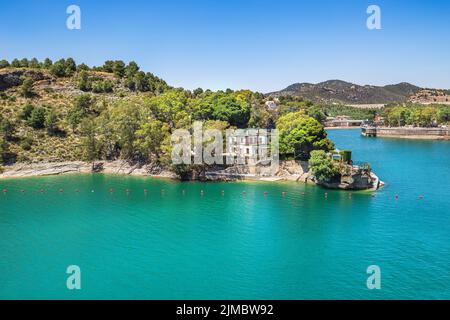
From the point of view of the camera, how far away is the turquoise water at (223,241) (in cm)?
3825

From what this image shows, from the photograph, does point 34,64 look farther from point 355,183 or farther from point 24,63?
point 355,183

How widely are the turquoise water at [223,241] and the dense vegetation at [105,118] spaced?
13269mm

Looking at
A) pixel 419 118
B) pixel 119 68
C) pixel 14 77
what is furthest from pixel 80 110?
pixel 419 118

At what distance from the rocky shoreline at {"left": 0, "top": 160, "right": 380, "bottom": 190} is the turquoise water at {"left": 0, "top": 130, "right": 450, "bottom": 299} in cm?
328

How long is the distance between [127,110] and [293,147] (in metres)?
39.2

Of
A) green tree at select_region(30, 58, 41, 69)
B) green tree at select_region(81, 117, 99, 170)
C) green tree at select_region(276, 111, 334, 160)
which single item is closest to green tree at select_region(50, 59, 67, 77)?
green tree at select_region(30, 58, 41, 69)

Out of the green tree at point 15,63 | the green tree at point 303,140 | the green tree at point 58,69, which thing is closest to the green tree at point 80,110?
the green tree at point 58,69

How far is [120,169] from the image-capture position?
90.2 meters

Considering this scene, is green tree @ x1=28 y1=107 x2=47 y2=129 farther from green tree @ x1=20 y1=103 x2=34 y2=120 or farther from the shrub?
the shrub

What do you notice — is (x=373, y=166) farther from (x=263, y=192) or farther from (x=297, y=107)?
(x=297, y=107)

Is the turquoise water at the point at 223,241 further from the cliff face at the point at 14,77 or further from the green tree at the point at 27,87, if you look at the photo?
the cliff face at the point at 14,77

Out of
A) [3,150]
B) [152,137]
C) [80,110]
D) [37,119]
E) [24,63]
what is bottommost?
[3,150]

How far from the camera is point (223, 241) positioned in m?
49.1

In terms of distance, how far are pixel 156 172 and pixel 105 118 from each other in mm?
21222
